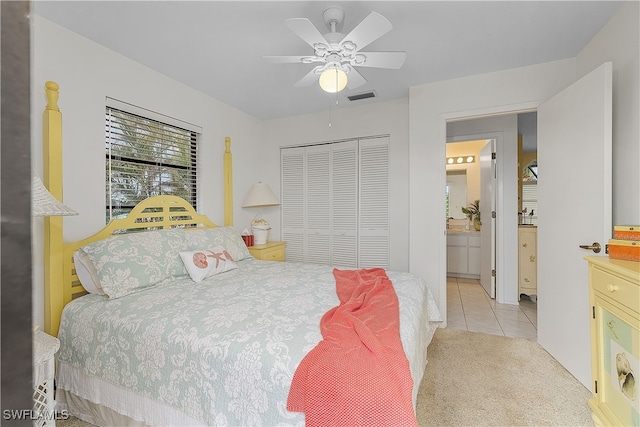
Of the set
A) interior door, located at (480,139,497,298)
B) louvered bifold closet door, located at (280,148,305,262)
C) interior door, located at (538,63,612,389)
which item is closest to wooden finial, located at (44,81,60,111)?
louvered bifold closet door, located at (280,148,305,262)

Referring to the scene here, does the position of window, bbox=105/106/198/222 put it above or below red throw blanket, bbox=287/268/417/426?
above

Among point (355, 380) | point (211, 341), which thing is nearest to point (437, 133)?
point (355, 380)

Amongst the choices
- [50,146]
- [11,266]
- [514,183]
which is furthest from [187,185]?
[514,183]

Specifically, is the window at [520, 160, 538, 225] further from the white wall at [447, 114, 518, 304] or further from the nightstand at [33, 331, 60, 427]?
the nightstand at [33, 331, 60, 427]

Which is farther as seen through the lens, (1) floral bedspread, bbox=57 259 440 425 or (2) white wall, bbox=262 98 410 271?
(2) white wall, bbox=262 98 410 271

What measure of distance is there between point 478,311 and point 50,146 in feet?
14.3

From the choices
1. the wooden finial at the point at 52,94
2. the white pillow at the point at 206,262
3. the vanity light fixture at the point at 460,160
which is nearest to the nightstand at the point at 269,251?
the white pillow at the point at 206,262

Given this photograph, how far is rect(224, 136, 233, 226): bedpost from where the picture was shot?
3488mm

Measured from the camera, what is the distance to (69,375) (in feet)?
5.62

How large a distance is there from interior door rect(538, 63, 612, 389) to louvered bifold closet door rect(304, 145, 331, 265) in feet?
7.71

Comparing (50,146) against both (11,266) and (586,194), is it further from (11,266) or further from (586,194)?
(586,194)

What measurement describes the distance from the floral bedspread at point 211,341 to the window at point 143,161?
97 centimetres

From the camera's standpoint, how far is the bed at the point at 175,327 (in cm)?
124

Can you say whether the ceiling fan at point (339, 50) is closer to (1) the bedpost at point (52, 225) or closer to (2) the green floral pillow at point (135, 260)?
(1) the bedpost at point (52, 225)
